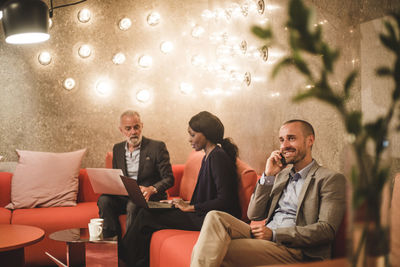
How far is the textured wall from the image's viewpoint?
4.15 meters

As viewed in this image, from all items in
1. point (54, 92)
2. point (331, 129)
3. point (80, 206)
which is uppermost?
point (54, 92)

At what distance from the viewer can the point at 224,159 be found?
290 centimetres

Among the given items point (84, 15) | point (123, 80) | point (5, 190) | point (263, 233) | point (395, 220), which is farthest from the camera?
point (123, 80)

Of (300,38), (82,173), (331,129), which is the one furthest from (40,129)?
(300,38)

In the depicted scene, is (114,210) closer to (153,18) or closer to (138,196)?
(138,196)

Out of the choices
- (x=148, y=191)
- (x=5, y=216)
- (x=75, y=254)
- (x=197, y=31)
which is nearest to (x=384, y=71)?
(x=75, y=254)

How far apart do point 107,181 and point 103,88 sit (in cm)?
159

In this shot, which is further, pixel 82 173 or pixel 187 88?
pixel 187 88

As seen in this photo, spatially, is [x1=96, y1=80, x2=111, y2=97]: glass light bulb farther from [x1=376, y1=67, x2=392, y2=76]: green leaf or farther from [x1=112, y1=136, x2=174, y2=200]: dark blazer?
[x1=376, y1=67, x2=392, y2=76]: green leaf

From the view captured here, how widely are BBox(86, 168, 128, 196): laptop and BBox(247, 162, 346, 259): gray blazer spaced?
5.05 feet

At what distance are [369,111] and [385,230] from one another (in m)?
1.50

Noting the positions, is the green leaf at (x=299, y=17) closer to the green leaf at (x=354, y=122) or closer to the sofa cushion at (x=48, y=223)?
the green leaf at (x=354, y=122)

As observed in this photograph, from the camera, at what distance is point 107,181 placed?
3.35 metres

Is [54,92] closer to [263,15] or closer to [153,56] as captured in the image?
[153,56]
